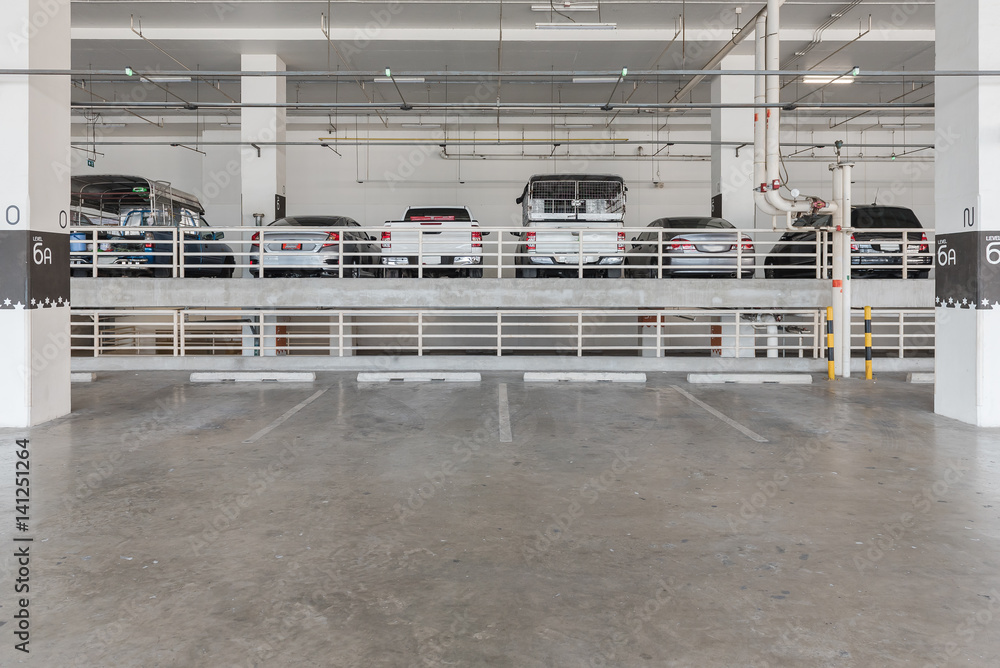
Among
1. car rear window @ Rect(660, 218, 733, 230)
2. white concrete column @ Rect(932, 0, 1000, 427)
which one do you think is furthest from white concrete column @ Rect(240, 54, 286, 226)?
white concrete column @ Rect(932, 0, 1000, 427)

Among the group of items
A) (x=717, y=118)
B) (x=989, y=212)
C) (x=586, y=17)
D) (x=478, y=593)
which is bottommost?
(x=478, y=593)

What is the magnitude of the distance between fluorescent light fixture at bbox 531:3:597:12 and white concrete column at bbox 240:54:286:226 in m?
5.88

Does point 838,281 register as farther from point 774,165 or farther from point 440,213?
point 440,213

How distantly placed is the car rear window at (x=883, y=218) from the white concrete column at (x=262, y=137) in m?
11.8

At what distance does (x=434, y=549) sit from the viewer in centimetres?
322

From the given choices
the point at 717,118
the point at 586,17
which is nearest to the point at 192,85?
the point at 586,17

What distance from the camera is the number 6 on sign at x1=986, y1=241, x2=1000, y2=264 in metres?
6.30

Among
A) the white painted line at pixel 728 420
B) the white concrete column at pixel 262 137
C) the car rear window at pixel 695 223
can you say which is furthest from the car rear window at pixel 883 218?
the white concrete column at pixel 262 137

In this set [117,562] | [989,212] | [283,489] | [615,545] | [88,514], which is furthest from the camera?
[989,212]

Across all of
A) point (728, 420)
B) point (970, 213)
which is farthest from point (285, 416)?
point (970, 213)

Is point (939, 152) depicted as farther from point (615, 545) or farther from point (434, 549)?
point (434, 549)

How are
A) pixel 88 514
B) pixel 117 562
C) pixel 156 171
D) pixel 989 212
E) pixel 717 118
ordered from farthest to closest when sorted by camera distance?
pixel 156 171, pixel 717 118, pixel 989 212, pixel 88 514, pixel 117 562

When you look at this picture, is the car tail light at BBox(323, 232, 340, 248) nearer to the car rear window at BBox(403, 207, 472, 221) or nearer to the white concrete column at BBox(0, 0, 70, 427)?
the car rear window at BBox(403, 207, 472, 221)

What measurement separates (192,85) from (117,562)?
1705 cm
